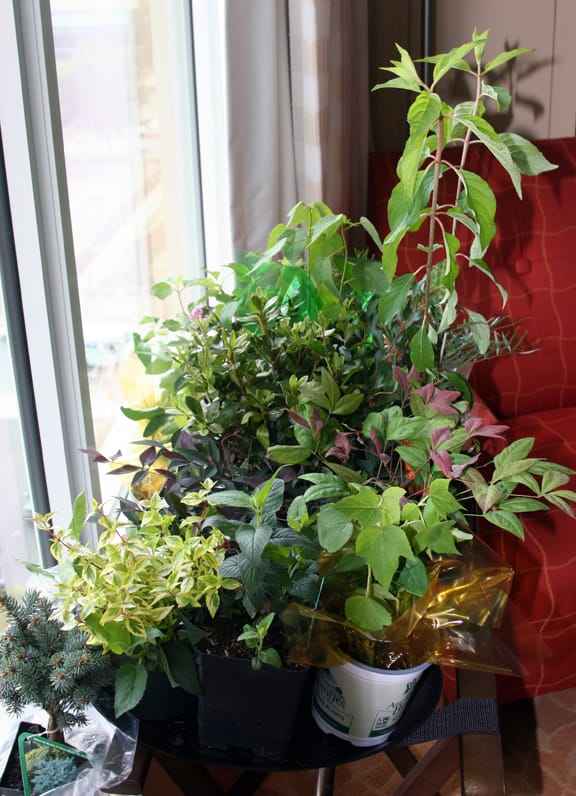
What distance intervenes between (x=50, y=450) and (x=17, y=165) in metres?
0.37

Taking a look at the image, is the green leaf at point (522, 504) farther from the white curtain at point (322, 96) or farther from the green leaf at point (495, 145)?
the white curtain at point (322, 96)

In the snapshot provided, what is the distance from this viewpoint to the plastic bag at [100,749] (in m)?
0.71

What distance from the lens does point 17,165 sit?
0.90m


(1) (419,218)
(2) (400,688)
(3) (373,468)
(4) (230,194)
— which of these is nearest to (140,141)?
(4) (230,194)

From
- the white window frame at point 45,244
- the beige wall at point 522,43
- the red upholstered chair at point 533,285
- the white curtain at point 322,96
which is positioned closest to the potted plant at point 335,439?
the white window frame at point 45,244

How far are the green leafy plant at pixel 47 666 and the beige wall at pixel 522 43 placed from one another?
70.2 inches

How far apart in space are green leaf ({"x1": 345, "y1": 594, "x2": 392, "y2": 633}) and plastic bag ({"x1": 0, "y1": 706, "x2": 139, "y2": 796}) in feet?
0.81

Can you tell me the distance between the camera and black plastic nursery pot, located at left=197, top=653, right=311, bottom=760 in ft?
2.38

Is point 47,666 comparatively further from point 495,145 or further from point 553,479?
point 495,145

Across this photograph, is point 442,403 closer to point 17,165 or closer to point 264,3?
point 17,165

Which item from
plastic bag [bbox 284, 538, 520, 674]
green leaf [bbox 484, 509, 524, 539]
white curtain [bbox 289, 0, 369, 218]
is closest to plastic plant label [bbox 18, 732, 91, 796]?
plastic bag [bbox 284, 538, 520, 674]

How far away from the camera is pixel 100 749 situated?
2.43ft

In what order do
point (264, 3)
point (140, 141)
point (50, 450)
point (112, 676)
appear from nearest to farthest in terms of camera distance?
point (112, 676) → point (50, 450) → point (264, 3) → point (140, 141)

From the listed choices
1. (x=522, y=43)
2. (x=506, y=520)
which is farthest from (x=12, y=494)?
(x=522, y=43)
